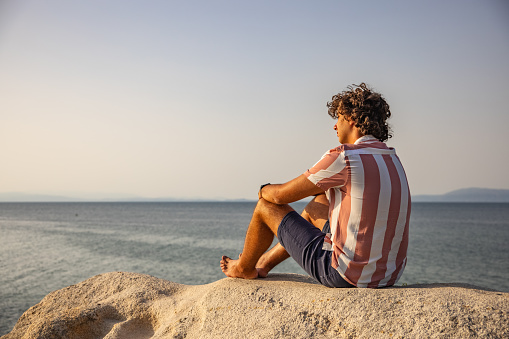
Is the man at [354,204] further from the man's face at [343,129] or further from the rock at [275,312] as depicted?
the rock at [275,312]

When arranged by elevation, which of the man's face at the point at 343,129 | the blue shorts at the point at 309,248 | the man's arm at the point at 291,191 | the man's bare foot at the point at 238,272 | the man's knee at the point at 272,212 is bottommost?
the man's bare foot at the point at 238,272

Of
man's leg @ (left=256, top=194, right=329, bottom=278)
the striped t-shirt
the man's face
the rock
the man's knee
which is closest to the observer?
the rock

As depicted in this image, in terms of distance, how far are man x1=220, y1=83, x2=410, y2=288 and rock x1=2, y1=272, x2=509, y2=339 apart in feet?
0.64

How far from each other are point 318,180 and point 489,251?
80.3 feet

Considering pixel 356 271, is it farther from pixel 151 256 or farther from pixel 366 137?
pixel 151 256

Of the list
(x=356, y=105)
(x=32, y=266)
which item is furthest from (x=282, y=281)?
(x=32, y=266)

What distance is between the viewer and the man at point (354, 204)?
275 cm

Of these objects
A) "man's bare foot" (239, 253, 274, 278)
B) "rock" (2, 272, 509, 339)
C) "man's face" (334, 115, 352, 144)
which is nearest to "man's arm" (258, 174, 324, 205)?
"man's face" (334, 115, 352, 144)

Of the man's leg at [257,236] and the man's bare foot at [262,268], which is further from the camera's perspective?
the man's bare foot at [262,268]

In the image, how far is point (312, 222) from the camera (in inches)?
149

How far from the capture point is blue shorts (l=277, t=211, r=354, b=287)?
3014mm

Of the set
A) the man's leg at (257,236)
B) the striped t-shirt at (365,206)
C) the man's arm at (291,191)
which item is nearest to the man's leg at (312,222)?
the man's leg at (257,236)

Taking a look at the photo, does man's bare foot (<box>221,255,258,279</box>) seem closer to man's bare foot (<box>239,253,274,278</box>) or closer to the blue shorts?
man's bare foot (<box>239,253,274,278</box>)

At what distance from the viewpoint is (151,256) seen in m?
17.8
